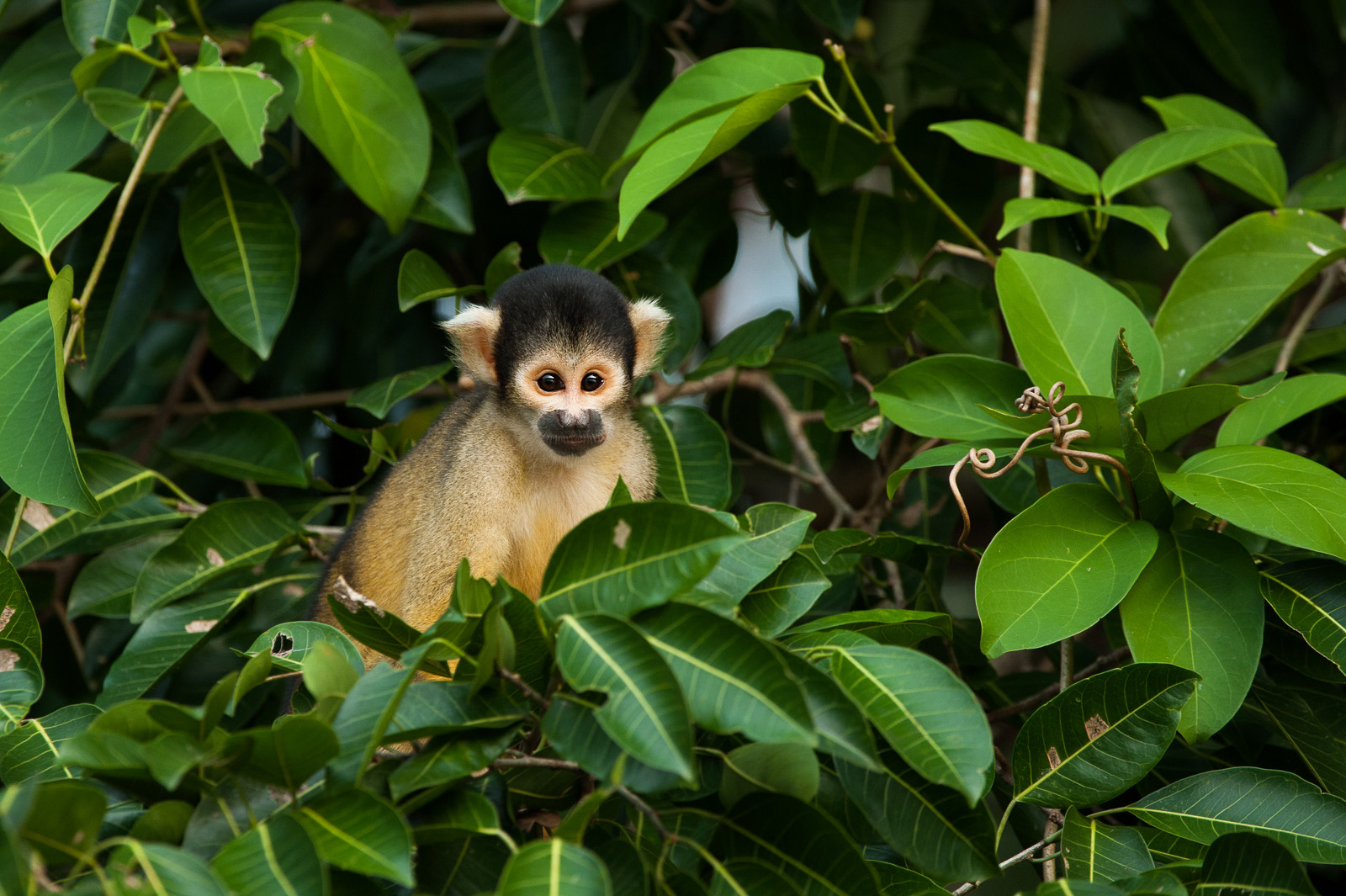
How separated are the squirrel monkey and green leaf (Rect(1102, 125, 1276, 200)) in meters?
0.99

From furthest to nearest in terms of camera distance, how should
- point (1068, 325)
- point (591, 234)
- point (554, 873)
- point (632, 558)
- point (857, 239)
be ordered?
point (857, 239), point (591, 234), point (1068, 325), point (632, 558), point (554, 873)

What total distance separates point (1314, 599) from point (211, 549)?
6.97 ft

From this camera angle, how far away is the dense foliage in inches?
49.8

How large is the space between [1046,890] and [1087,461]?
85cm

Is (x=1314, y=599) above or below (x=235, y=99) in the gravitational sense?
below

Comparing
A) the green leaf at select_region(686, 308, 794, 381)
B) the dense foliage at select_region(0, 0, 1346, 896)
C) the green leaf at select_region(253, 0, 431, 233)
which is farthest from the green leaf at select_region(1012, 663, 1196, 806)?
the green leaf at select_region(253, 0, 431, 233)

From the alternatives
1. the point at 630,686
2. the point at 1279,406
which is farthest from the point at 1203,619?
the point at 630,686

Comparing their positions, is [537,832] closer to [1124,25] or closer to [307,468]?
[307,468]

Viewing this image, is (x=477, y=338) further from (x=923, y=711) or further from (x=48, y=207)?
(x=923, y=711)

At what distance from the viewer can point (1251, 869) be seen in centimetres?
135

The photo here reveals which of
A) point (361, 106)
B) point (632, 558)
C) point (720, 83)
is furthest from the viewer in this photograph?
point (361, 106)

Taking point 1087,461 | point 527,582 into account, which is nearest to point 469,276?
point 527,582

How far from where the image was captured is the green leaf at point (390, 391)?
2361 mm

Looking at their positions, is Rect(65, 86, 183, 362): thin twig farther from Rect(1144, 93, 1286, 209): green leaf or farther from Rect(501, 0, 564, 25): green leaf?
Rect(1144, 93, 1286, 209): green leaf
